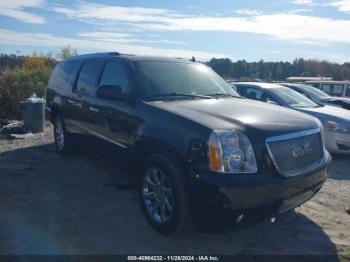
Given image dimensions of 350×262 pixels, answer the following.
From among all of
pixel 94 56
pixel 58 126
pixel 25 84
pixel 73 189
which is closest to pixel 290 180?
pixel 73 189

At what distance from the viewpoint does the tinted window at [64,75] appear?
6.18 metres

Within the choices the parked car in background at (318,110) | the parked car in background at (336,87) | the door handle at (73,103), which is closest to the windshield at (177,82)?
the door handle at (73,103)

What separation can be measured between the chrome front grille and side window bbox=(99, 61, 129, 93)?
200cm

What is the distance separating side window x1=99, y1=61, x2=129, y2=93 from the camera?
4508 millimetres

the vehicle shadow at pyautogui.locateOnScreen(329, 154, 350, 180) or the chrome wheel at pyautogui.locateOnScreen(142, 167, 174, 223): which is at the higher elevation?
the chrome wheel at pyautogui.locateOnScreen(142, 167, 174, 223)

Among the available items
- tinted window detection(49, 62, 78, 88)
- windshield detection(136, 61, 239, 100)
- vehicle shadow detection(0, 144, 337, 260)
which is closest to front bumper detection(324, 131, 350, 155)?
windshield detection(136, 61, 239, 100)

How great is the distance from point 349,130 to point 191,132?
515 centimetres

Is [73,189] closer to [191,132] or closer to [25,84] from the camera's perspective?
[191,132]

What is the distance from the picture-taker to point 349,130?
7.18 m

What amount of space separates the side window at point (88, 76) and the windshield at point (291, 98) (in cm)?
461

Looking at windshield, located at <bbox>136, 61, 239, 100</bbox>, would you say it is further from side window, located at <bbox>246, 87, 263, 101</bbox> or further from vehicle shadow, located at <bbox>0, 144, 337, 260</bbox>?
side window, located at <bbox>246, 87, 263, 101</bbox>

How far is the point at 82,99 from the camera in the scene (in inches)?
217

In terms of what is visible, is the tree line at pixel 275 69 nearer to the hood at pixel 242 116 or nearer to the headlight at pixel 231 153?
the hood at pixel 242 116

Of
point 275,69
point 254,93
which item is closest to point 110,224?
point 254,93
